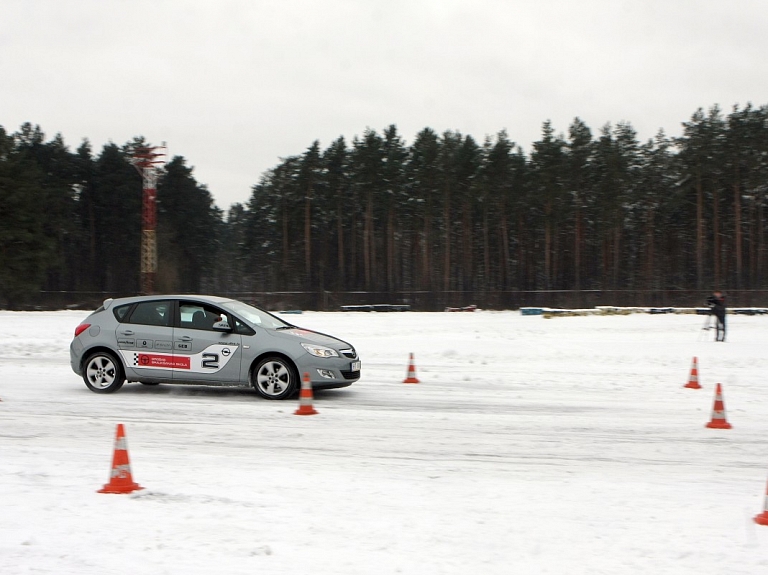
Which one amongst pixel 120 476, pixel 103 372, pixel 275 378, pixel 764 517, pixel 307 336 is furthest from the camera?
pixel 103 372

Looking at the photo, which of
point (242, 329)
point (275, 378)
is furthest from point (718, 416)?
point (242, 329)

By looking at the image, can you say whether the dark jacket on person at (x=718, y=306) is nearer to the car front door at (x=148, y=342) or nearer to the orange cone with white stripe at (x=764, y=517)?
the car front door at (x=148, y=342)

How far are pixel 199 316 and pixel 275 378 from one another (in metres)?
1.54

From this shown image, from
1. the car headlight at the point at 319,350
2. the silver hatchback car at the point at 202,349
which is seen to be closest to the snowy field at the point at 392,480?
the silver hatchback car at the point at 202,349

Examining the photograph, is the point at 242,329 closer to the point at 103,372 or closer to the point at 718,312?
the point at 103,372

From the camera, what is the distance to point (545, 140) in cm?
7244

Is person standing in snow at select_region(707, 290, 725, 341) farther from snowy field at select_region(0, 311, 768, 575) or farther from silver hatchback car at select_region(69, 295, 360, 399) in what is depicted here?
silver hatchback car at select_region(69, 295, 360, 399)

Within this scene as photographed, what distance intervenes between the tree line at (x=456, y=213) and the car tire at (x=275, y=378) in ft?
191

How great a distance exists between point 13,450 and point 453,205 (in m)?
68.3

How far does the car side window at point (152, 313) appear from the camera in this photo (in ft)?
40.8

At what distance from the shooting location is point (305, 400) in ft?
35.0

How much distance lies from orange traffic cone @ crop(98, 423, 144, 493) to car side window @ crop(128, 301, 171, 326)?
581cm

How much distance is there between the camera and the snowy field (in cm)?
520

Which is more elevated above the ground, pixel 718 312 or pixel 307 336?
pixel 718 312
